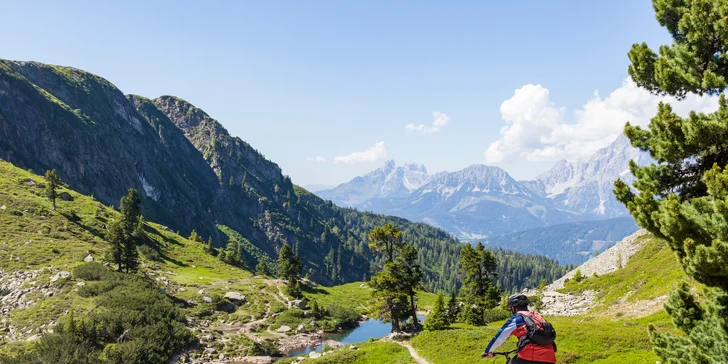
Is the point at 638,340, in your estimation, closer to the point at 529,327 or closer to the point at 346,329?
the point at 529,327

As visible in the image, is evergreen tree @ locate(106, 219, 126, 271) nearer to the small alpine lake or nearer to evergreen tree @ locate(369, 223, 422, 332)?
the small alpine lake

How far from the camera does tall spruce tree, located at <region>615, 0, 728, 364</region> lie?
979 cm

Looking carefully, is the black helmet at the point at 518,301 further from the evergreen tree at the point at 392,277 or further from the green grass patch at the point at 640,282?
the green grass patch at the point at 640,282

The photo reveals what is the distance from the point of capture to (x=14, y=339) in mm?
44562

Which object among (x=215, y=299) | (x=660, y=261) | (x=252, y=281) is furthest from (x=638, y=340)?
(x=252, y=281)

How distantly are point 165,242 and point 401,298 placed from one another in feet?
323

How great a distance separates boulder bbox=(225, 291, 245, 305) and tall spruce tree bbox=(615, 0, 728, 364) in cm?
8299

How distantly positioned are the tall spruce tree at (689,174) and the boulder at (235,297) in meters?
83.0

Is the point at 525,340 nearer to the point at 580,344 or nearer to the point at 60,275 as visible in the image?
the point at 580,344

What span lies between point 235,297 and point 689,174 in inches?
3377

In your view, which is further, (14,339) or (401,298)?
(401,298)

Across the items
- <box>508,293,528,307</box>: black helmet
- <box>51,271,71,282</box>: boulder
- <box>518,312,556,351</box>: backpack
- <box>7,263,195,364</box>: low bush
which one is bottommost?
<box>7,263,195,364</box>: low bush

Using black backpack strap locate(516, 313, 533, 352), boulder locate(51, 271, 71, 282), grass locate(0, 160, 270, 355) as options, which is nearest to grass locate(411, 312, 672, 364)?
black backpack strap locate(516, 313, 533, 352)

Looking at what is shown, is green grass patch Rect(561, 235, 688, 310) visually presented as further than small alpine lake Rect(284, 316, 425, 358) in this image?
No
